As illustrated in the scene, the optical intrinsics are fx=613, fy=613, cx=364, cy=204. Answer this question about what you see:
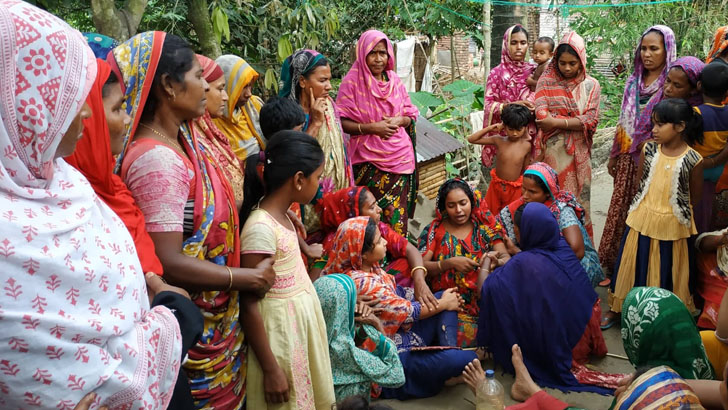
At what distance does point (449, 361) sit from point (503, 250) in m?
1.06

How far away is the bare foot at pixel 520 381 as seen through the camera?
3.57 m

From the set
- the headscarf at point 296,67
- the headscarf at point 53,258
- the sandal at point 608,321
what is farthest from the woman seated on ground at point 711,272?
the headscarf at point 53,258

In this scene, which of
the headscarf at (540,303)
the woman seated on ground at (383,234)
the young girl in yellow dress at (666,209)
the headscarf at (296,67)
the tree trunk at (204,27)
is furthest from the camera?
the tree trunk at (204,27)

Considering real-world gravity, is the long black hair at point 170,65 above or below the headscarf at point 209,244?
above

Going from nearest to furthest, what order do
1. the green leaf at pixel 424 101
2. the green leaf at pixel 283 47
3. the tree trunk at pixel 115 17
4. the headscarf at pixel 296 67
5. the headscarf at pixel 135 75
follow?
the headscarf at pixel 135 75, the tree trunk at pixel 115 17, the headscarf at pixel 296 67, the green leaf at pixel 283 47, the green leaf at pixel 424 101

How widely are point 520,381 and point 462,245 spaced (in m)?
1.08

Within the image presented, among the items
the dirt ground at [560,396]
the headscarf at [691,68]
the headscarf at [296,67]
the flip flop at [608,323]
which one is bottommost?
the dirt ground at [560,396]

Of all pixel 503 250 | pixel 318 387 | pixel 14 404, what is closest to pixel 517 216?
pixel 503 250

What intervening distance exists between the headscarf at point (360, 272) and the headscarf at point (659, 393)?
1.64 m

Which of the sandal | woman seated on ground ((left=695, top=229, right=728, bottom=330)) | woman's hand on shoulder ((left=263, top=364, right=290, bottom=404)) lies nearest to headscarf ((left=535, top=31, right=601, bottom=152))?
woman seated on ground ((left=695, top=229, right=728, bottom=330))

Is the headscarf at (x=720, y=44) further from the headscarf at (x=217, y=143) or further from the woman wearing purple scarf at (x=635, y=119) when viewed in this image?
the headscarf at (x=217, y=143)

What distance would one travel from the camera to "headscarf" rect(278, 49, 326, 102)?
422cm

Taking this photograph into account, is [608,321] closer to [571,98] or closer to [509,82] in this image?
[571,98]

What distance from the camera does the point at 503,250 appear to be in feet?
14.4
